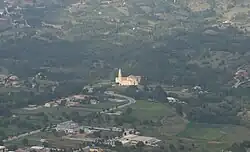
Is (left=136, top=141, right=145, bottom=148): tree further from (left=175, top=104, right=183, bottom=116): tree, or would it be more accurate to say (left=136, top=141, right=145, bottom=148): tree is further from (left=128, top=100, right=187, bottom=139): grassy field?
(left=175, top=104, right=183, bottom=116): tree

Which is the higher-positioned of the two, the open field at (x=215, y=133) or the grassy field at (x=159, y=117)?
the grassy field at (x=159, y=117)

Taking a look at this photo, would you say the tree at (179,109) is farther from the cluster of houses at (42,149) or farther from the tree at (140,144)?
the cluster of houses at (42,149)

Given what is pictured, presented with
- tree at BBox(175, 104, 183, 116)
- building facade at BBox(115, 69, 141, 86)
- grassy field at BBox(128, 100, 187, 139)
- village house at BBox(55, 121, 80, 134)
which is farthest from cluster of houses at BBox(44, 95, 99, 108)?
tree at BBox(175, 104, 183, 116)

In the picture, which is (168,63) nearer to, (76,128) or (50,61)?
(50,61)

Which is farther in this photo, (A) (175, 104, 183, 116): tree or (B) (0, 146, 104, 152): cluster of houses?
(A) (175, 104, 183, 116): tree

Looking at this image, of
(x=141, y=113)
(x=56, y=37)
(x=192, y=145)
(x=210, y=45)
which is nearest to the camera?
(x=192, y=145)

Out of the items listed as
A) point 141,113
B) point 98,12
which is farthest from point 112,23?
point 141,113

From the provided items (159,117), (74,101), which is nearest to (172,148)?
(159,117)

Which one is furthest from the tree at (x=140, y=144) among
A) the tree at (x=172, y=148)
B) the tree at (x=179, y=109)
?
the tree at (x=179, y=109)

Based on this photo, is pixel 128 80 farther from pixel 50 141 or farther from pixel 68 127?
pixel 50 141

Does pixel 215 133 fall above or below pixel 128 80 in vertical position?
below

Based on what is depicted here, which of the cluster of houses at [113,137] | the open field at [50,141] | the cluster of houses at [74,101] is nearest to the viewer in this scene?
the open field at [50,141]
